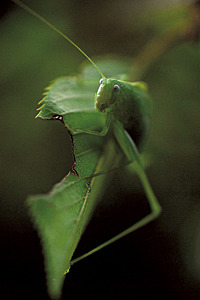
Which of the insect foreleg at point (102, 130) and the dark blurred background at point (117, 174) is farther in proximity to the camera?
the dark blurred background at point (117, 174)

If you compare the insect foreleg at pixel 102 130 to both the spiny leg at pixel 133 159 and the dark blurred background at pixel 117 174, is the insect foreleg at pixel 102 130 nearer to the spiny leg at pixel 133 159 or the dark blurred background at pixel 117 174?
the spiny leg at pixel 133 159

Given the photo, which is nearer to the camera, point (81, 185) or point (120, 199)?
point (81, 185)

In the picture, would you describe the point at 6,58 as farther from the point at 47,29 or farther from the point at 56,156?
the point at 56,156

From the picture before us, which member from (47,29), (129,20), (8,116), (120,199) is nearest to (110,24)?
(129,20)

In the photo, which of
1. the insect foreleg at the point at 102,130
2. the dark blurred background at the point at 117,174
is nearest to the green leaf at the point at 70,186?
the insect foreleg at the point at 102,130

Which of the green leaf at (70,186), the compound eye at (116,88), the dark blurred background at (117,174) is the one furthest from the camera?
the dark blurred background at (117,174)

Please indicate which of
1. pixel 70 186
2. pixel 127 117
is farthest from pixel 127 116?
pixel 70 186

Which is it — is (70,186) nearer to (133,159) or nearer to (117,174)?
(133,159)
